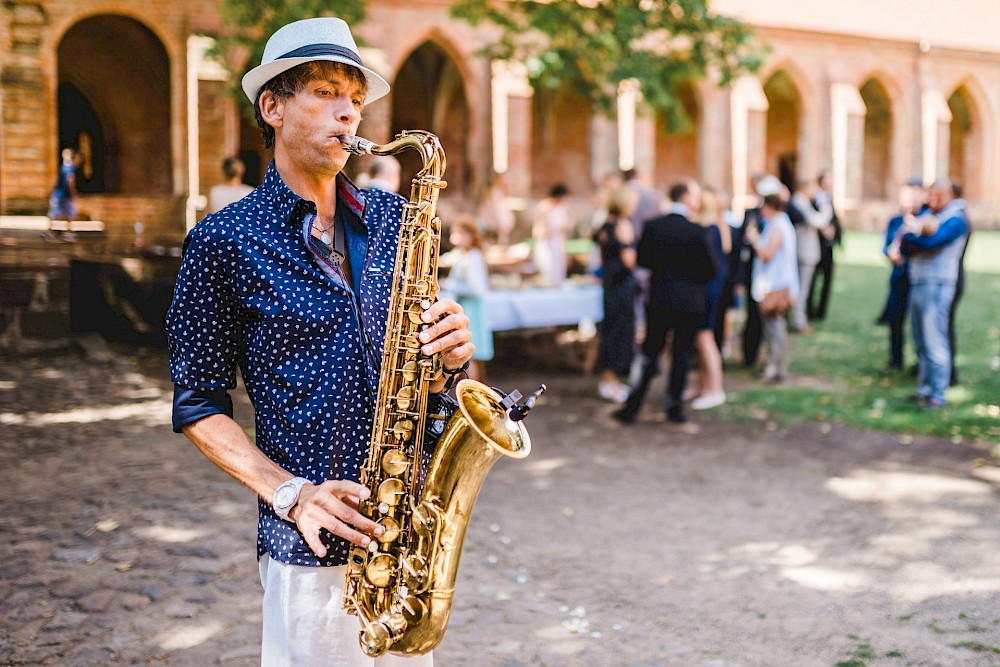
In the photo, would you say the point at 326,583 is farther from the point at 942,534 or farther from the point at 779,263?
the point at 779,263

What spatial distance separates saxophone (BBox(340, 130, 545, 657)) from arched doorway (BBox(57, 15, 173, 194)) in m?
23.8

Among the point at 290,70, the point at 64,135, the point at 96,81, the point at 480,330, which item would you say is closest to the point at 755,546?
the point at 480,330

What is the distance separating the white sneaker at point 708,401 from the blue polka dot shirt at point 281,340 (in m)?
7.80

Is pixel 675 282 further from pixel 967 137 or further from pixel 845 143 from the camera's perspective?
pixel 967 137

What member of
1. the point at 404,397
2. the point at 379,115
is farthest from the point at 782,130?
the point at 404,397

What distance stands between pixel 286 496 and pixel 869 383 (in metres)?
9.93

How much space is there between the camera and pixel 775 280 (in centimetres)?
1050

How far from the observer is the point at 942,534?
6.03 m

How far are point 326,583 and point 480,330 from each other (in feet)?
22.7

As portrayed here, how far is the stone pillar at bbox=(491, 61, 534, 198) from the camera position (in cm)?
2616

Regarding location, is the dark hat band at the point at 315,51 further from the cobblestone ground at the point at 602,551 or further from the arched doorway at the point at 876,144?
the arched doorway at the point at 876,144

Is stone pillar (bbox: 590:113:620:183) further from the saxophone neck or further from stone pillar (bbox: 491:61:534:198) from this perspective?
the saxophone neck

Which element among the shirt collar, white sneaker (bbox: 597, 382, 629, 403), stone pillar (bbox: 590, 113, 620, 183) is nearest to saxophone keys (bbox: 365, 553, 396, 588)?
the shirt collar

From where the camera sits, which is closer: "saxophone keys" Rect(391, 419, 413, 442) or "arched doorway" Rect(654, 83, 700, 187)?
"saxophone keys" Rect(391, 419, 413, 442)
